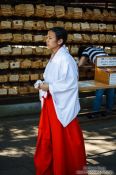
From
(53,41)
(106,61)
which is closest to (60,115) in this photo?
(53,41)

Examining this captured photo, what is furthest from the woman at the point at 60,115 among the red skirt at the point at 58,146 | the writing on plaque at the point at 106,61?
the writing on plaque at the point at 106,61

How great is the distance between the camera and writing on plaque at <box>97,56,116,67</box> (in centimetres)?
846

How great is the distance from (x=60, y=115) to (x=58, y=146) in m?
0.35

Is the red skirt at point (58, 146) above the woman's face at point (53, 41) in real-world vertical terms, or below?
below

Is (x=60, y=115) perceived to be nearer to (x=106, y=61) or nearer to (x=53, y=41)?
(x=53, y=41)

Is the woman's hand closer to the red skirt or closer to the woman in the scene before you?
the woman

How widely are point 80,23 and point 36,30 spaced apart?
1013mm

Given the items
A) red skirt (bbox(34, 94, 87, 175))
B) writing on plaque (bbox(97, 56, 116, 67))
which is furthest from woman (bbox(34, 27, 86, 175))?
writing on plaque (bbox(97, 56, 116, 67))

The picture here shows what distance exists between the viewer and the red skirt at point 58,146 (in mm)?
5160

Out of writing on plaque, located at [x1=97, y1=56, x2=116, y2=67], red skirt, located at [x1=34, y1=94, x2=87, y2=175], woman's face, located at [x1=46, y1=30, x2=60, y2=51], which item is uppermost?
woman's face, located at [x1=46, y1=30, x2=60, y2=51]

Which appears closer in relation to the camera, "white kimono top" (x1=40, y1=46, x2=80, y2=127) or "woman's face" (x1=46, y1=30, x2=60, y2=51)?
"white kimono top" (x1=40, y1=46, x2=80, y2=127)

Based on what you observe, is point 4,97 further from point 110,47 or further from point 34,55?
point 110,47

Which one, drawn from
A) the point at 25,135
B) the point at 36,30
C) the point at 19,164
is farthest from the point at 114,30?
the point at 19,164

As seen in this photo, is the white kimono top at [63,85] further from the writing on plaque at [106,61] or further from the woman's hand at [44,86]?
the writing on plaque at [106,61]
